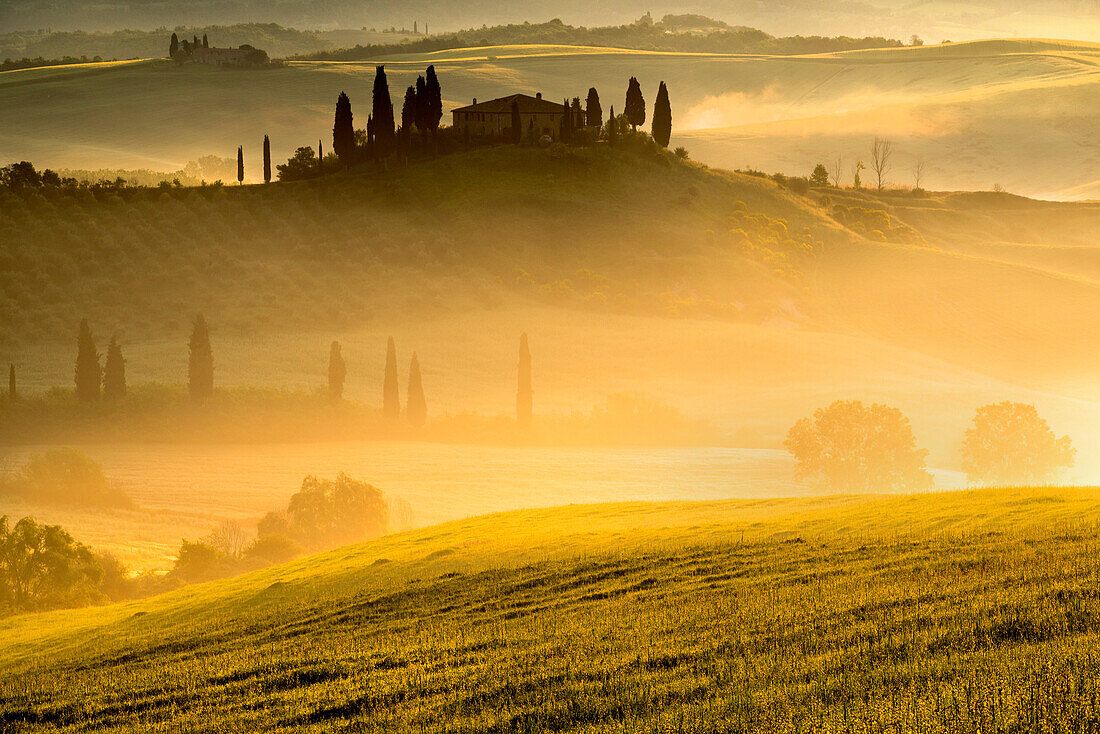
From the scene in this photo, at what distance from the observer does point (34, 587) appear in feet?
237

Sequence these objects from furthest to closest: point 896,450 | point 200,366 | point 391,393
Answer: point 391,393 < point 200,366 < point 896,450

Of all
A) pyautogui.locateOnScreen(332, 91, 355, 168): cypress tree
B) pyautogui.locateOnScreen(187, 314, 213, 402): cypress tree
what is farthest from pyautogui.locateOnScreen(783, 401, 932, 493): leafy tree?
pyautogui.locateOnScreen(332, 91, 355, 168): cypress tree

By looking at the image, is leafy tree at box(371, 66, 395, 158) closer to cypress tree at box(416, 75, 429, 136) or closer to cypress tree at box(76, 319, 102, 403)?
cypress tree at box(416, 75, 429, 136)

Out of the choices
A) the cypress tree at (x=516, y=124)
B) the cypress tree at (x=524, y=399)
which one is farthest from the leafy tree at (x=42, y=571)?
the cypress tree at (x=516, y=124)

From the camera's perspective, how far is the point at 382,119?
7288 inches

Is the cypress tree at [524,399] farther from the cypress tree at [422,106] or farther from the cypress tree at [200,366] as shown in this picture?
the cypress tree at [422,106]

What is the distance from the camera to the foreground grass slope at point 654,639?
66.5 ft

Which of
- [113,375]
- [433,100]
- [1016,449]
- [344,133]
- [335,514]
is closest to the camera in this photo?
[335,514]

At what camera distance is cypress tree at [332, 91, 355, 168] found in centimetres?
18212

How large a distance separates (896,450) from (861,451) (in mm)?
3949

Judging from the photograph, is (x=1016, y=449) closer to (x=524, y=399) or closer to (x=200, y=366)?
(x=524, y=399)

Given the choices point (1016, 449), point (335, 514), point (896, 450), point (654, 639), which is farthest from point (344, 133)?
point (654, 639)

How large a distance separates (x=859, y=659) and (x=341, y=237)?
173 metres

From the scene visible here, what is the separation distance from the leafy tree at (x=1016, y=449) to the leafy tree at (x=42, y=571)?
99074mm
